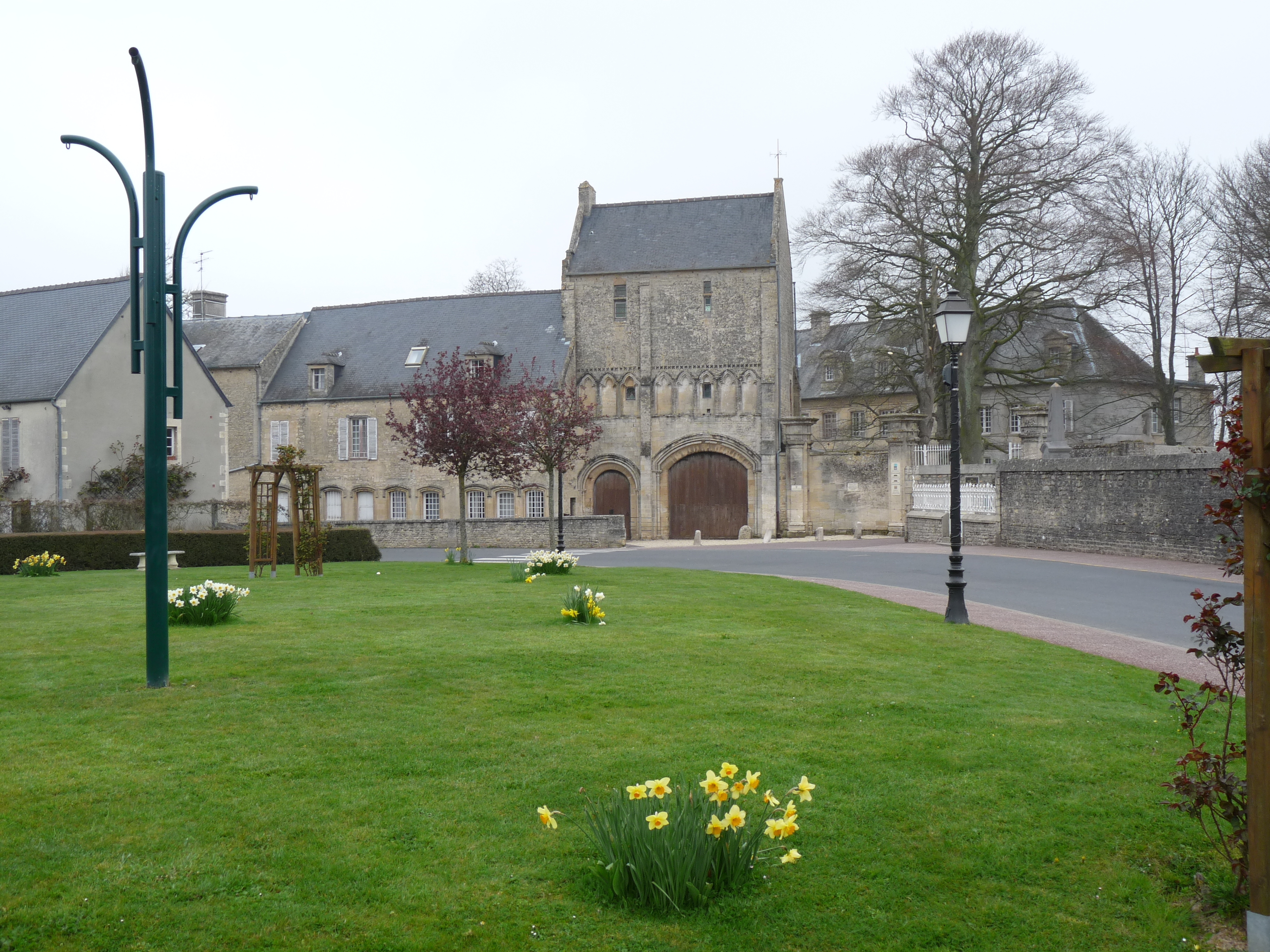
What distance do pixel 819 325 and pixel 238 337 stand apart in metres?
28.2

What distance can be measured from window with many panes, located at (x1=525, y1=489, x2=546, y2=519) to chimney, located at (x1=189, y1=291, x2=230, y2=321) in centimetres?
2136

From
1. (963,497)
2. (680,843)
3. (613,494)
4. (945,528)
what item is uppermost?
(613,494)

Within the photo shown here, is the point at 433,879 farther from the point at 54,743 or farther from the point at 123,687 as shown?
the point at 123,687

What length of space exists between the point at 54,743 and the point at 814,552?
2403 cm

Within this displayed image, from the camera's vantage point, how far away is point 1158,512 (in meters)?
23.2

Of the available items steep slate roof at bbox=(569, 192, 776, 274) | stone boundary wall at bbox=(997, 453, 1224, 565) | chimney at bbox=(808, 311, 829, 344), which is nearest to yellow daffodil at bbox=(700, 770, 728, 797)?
stone boundary wall at bbox=(997, 453, 1224, 565)

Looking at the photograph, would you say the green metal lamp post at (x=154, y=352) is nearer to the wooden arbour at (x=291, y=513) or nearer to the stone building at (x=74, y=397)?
the wooden arbour at (x=291, y=513)

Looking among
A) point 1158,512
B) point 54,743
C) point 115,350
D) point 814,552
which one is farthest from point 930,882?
point 115,350

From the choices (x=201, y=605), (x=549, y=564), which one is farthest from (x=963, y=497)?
(x=201, y=605)

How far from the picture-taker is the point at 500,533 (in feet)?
123

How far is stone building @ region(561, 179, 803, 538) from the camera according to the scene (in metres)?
43.8

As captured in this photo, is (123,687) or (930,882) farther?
(123,687)

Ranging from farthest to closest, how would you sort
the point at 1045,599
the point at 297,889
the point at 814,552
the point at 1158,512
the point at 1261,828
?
the point at 814,552, the point at 1158,512, the point at 1045,599, the point at 297,889, the point at 1261,828

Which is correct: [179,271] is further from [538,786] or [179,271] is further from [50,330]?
[50,330]
